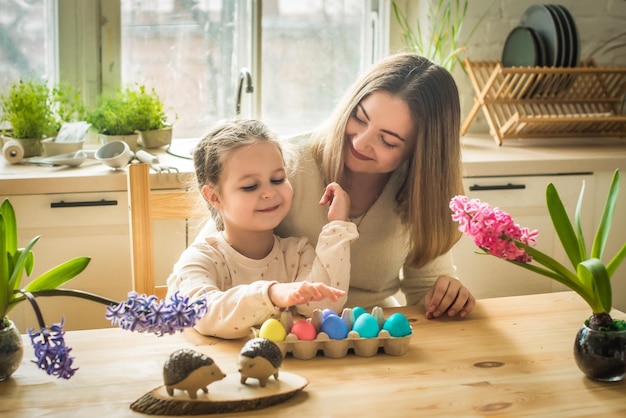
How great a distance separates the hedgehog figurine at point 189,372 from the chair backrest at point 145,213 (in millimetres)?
725

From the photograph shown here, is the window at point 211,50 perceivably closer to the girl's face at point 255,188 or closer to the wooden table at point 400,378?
the girl's face at point 255,188

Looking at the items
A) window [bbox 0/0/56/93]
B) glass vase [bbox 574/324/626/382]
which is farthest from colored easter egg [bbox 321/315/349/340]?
window [bbox 0/0/56/93]

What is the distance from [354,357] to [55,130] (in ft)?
5.63

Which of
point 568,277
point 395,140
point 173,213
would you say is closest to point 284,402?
point 568,277

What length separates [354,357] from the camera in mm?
1385

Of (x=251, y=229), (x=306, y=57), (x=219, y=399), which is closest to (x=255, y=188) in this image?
(x=251, y=229)

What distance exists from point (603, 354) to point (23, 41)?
229 cm

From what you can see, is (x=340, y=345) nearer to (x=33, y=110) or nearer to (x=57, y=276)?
(x=57, y=276)

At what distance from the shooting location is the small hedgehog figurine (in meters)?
1.20

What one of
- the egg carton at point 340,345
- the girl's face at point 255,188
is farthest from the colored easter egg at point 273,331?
the girl's face at point 255,188

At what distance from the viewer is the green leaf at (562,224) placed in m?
1.33

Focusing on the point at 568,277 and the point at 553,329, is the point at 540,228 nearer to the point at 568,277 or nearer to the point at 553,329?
the point at 553,329

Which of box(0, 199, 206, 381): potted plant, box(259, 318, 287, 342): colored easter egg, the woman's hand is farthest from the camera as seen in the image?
the woman's hand

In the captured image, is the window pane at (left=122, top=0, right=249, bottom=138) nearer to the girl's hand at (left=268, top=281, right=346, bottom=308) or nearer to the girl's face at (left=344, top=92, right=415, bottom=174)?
the girl's face at (left=344, top=92, right=415, bottom=174)
